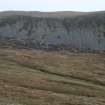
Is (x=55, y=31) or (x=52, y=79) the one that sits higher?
(x=52, y=79)

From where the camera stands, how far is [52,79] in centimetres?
8088

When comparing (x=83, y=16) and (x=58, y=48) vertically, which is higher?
(x=83, y=16)

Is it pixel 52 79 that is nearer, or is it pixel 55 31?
pixel 52 79

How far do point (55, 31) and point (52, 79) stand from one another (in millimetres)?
76645

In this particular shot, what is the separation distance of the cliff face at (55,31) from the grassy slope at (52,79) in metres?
27.3

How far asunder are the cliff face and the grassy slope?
27.3 metres

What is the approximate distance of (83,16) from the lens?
16462 centimetres

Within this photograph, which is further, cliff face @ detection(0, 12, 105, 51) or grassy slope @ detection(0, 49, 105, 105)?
cliff face @ detection(0, 12, 105, 51)

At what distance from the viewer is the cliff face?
150m

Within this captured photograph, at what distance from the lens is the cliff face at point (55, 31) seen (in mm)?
150125

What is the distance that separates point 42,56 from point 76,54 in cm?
1727

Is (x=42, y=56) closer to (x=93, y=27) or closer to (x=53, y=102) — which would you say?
(x=93, y=27)

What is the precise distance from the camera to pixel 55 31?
156000 mm

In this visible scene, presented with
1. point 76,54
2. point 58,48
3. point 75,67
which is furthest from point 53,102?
point 58,48
